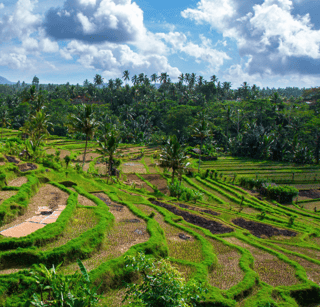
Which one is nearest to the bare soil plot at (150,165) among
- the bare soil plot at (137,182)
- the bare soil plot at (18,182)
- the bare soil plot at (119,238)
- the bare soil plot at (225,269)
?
the bare soil plot at (137,182)

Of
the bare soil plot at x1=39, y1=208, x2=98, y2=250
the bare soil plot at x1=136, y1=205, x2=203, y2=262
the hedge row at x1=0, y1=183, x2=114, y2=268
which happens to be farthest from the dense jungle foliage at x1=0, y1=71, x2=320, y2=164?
the hedge row at x1=0, y1=183, x2=114, y2=268

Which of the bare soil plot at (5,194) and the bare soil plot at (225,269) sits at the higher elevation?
the bare soil plot at (5,194)

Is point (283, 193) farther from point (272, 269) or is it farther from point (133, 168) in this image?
point (133, 168)

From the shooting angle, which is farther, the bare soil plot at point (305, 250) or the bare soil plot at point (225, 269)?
the bare soil plot at point (305, 250)

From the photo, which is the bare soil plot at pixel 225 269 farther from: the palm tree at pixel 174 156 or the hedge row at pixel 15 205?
the palm tree at pixel 174 156

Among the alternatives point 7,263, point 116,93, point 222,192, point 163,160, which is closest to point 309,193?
point 222,192

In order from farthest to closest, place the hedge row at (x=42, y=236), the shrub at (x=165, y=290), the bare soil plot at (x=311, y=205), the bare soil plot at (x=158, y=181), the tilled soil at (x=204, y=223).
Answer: the bare soil plot at (x=158, y=181), the bare soil plot at (x=311, y=205), the tilled soil at (x=204, y=223), the hedge row at (x=42, y=236), the shrub at (x=165, y=290)

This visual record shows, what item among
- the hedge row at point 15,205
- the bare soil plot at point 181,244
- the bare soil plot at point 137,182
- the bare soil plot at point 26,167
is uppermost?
the bare soil plot at point 26,167

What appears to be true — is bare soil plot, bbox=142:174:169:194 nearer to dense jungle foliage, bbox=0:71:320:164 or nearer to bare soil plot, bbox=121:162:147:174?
bare soil plot, bbox=121:162:147:174
